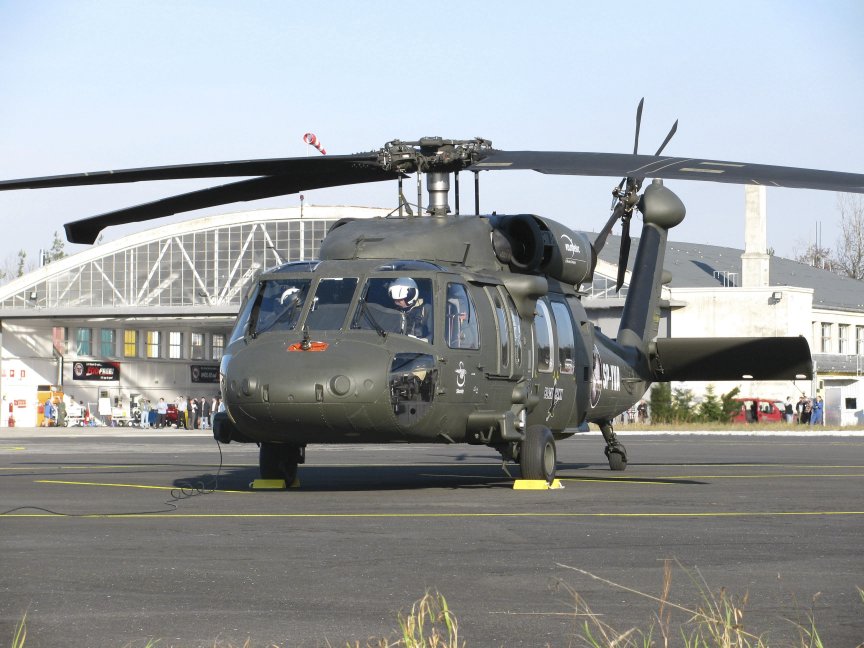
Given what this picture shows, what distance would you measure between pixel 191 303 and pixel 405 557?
6240cm

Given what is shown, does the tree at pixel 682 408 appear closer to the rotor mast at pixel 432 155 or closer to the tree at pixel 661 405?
the tree at pixel 661 405

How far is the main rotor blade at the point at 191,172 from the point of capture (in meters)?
13.9

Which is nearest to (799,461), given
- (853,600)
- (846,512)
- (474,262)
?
(474,262)

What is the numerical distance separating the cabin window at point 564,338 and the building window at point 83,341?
60.9m

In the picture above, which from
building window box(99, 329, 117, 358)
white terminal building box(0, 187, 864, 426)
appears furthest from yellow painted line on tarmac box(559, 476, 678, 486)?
building window box(99, 329, 117, 358)

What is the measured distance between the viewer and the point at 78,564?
8.48m

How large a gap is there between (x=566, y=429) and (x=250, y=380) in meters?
5.43

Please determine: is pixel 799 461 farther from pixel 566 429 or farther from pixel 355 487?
pixel 355 487

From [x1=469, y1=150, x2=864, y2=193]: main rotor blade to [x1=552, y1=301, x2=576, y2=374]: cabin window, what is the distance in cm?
349

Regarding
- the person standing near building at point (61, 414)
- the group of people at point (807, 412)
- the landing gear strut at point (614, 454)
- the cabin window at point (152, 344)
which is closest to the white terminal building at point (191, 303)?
the cabin window at point (152, 344)

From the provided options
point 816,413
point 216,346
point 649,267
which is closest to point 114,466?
point 649,267

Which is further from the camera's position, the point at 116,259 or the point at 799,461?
the point at 116,259

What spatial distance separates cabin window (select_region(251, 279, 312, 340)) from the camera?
1426 cm

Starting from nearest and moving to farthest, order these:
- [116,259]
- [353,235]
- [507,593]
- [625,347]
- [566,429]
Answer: [507,593]
[353,235]
[566,429]
[625,347]
[116,259]
